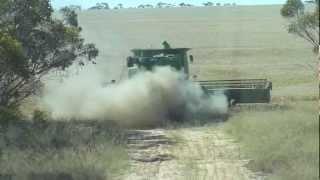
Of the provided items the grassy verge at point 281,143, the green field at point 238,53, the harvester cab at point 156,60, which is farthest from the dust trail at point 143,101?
the green field at point 238,53

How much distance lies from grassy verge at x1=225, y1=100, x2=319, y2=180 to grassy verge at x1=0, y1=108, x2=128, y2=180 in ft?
8.20

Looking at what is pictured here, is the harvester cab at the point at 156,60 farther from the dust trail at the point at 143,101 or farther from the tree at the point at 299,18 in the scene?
the tree at the point at 299,18

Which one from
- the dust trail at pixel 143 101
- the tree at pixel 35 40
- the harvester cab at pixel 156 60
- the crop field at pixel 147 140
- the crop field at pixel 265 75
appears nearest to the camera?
the crop field at pixel 147 140

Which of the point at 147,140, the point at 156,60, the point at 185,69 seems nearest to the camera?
the point at 147,140

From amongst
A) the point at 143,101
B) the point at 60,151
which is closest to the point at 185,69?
the point at 143,101

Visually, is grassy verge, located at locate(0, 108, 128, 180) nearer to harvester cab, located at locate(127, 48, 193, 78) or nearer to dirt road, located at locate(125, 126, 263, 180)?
dirt road, located at locate(125, 126, 263, 180)

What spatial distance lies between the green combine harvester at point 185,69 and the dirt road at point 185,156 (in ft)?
13.0

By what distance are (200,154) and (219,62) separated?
126 feet

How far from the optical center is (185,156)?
1471 centimetres

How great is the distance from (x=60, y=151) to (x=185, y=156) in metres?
2.42

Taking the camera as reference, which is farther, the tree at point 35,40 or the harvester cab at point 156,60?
the harvester cab at point 156,60

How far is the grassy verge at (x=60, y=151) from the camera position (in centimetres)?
1238

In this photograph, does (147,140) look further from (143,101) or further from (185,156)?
(143,101)

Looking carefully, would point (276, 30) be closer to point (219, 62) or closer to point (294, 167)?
point (219, 62)
